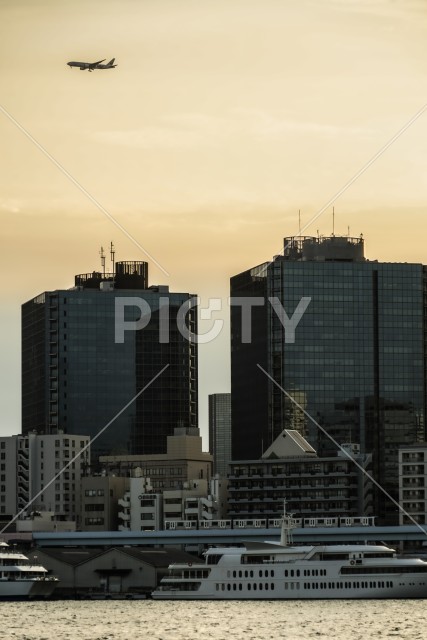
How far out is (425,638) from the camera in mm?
198125

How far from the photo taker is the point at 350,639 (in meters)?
199

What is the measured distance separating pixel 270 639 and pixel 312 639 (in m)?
3.85

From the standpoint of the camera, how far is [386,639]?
650 feet

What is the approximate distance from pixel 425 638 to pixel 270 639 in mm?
14131

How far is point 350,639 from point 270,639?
7.33m

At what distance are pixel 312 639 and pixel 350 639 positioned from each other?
352 centimetres

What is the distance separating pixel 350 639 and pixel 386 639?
11.2 ft

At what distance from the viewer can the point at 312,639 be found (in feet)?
652

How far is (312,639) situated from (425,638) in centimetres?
1028
